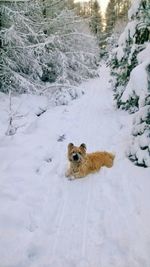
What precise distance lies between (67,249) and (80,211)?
111cm

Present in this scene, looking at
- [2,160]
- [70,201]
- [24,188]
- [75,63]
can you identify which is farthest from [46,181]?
[75,63]

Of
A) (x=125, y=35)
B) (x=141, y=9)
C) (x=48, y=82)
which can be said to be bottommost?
(x=48, y=82)

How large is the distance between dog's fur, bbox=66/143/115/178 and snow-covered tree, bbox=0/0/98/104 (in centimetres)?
703

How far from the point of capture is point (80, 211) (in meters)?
5.70

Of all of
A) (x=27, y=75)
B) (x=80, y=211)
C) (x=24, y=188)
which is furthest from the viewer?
(x=27, y=75)

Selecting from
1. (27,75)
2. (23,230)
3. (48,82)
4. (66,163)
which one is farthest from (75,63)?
(23,230)

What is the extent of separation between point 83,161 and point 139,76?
2.36 m

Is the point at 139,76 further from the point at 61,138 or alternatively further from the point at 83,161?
the point at 61,138

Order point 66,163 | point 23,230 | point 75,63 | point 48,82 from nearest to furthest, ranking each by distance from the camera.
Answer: point 23,230 → point 66,163 → point 48,82 → point 75,63

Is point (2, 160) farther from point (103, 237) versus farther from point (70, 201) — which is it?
point (103, 237)

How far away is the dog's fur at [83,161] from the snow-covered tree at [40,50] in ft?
23.1

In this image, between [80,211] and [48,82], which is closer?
[80,211]

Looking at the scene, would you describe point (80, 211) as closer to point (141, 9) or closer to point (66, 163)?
point (66, 163)

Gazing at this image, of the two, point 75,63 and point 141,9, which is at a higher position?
point 141,9
